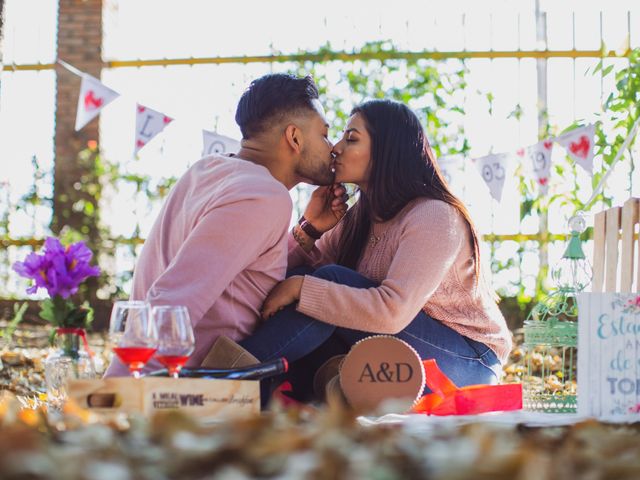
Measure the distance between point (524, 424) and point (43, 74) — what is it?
630 centimetres

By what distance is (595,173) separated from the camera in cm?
565

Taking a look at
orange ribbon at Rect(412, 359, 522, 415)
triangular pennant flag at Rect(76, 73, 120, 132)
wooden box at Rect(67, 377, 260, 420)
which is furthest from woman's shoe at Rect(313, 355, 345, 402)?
triangular pennant flag at Rect(76, 73, 120, 132)

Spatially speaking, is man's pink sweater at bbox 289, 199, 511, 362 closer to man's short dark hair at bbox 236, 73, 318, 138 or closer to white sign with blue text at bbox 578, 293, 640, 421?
man's short dark hair at bbox 236, 73, 318, 138

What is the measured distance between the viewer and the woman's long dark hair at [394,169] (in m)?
3.14

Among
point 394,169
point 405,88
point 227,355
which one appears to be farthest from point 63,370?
point 405,88

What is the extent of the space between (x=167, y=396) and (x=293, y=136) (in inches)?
54.5

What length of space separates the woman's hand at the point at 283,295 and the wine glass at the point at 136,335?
2.77 feet

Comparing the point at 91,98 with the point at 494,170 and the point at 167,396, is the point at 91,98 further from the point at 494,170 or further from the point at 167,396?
the point at 167,396

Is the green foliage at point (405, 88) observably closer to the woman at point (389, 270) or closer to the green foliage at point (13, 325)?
the green foliage at point (13, 325)

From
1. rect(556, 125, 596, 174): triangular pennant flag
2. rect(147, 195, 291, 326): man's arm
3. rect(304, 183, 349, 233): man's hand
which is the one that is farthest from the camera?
rect(556, 125, 596, 174): triangular pennant flag

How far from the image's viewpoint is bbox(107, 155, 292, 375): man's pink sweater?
247 centimetres

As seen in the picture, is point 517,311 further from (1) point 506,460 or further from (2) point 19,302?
(1) point 506,460

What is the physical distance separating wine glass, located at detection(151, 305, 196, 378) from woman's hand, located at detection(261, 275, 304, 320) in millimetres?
817

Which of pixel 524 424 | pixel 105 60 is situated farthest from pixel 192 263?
pixel 105 60
